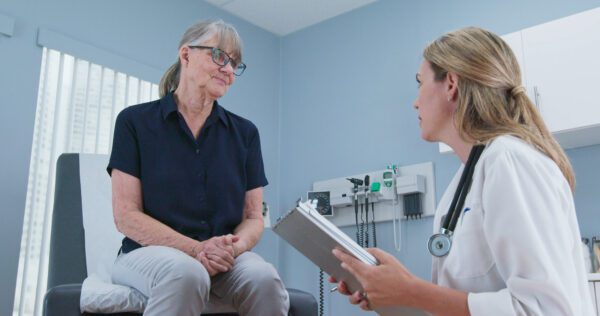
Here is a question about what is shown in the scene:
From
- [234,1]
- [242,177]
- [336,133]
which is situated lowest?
[242,177]

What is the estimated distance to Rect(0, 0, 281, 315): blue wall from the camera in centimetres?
251

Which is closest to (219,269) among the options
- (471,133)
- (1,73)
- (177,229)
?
(177,229)

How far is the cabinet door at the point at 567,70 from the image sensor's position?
93.4 inches

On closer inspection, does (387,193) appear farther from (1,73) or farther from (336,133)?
(1,73)

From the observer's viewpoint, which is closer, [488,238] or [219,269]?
[488,238]

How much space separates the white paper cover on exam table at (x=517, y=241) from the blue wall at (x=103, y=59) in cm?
205

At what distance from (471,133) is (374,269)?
13.6 inches

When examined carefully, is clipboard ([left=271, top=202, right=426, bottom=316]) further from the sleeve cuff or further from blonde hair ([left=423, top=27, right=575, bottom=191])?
blonde hair ([left=423, top=27, right=575, bottom=191])

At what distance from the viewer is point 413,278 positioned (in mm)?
1038

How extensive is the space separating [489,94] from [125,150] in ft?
3.31

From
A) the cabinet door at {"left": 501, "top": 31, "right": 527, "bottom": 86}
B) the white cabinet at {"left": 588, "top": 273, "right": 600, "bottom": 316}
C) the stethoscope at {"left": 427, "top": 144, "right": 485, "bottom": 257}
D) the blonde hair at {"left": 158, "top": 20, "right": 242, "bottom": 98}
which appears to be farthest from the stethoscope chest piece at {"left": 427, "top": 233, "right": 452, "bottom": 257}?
the cabinet door at {"left": 501, "top": 31, "right": 527, "bottom": 86}

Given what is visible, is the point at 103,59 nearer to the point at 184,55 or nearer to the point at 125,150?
the point at 184,55

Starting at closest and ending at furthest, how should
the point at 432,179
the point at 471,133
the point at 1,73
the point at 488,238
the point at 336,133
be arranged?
the point at 488,238, the point at 471,133, the point at 1,73, the point at 432,179, the point at 336,133

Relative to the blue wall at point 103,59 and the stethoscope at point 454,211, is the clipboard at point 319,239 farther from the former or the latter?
the blue wall at point 103,59
